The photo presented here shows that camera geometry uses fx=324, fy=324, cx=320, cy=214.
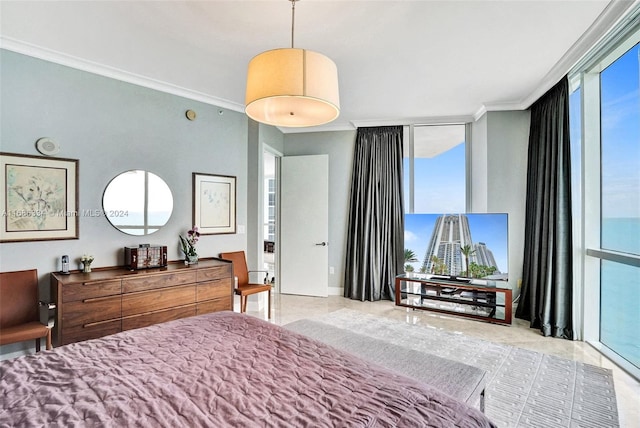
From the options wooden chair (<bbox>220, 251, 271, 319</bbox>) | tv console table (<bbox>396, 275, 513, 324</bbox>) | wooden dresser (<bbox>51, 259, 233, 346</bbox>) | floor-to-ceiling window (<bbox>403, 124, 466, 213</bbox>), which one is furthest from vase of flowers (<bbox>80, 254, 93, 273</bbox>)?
floor-to-ceiling window (<bbox>403, 124, 466, 213</bbox>)

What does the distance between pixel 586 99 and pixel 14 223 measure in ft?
17.2

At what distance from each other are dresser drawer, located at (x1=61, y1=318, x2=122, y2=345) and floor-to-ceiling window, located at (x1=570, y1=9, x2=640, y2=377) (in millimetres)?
4196

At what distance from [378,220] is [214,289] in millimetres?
2549

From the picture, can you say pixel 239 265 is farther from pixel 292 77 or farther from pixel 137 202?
pixel 292 77

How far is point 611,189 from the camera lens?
9.86 feet

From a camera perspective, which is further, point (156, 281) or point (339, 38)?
point (156, 281)

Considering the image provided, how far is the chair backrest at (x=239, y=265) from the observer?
157 inches

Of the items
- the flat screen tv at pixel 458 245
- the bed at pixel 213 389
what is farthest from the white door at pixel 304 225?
the bed at pixel 213 389

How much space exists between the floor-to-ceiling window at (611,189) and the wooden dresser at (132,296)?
3.66 metres

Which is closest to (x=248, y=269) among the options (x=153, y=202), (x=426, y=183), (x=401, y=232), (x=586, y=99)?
(x=153, y=202)

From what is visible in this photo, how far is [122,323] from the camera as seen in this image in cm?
276

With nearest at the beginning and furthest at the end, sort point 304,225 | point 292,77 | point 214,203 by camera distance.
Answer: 1. point 292,77
2. point 214,203
3. point 304,225

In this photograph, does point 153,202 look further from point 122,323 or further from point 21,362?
point 21,362

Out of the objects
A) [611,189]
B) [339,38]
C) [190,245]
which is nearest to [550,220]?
[611,189]
